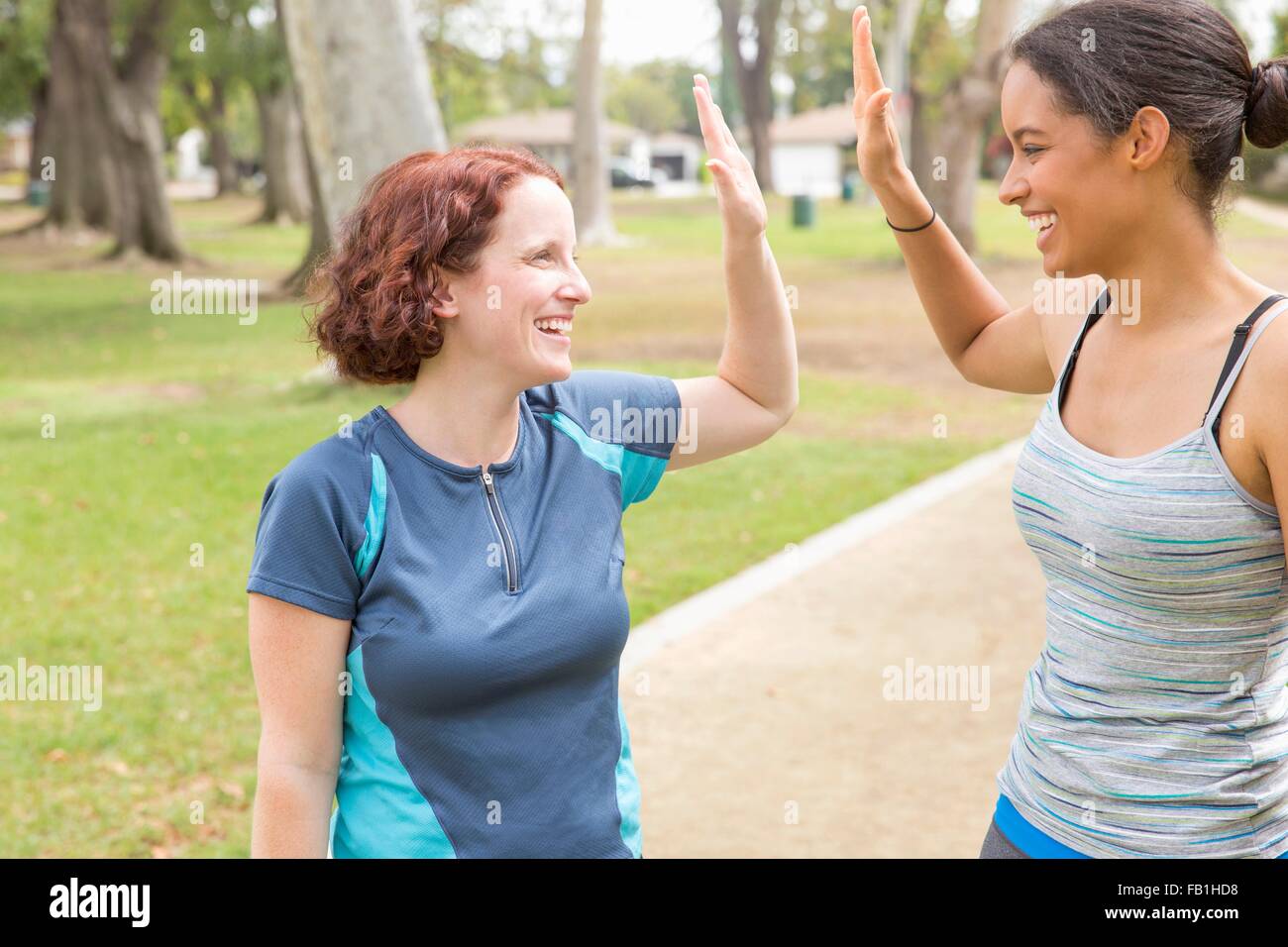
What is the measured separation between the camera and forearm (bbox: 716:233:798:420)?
247 cm

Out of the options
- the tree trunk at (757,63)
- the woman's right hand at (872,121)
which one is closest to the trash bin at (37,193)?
the tree trunk at (757,63)

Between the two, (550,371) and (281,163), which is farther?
(281,163)

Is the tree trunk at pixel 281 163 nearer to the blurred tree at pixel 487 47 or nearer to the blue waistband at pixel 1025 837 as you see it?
the blurred tree at pixel 487 47

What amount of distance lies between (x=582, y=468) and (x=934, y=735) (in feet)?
10.8

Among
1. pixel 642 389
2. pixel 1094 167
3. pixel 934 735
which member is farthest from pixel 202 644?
pixel 1094 167

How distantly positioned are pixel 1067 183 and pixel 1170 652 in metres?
0.72

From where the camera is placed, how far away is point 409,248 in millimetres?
2248

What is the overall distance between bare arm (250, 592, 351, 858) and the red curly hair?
457 millimetres

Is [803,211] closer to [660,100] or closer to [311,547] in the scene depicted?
[311,547]

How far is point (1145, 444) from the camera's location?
2135 millimetres

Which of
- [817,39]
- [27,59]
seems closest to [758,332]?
[27,59]

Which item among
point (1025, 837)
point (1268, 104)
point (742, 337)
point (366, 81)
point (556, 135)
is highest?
point (1268, 104)

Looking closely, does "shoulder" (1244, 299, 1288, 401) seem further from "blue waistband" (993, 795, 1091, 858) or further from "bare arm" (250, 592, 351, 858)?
"bare arm" (250, 592, 351, 858)

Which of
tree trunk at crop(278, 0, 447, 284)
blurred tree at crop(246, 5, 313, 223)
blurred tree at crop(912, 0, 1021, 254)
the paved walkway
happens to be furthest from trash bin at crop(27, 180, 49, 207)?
the paved walkway
